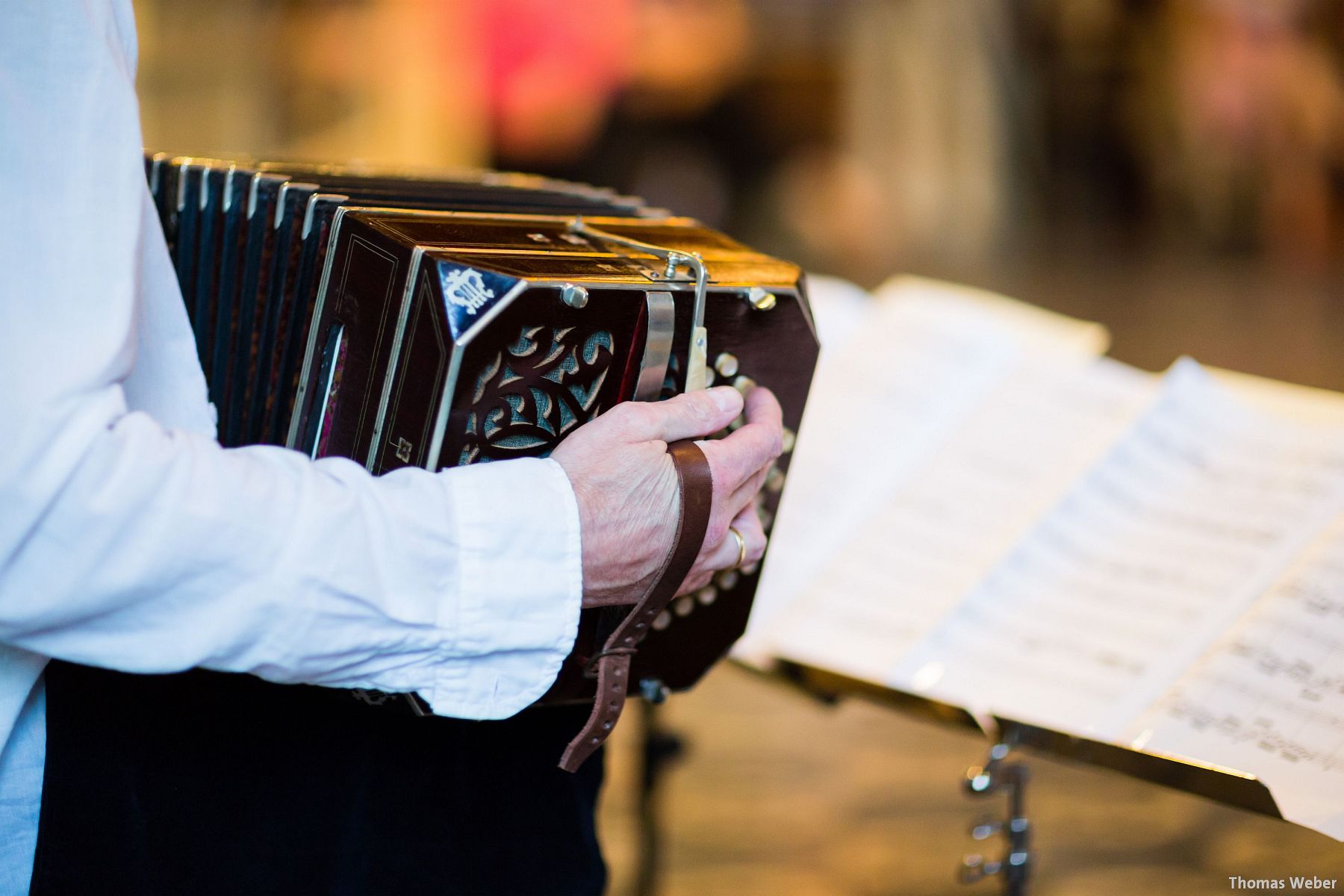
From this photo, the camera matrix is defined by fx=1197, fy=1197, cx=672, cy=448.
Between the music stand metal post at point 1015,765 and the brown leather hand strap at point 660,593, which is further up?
the brown leather hand strap at point 660,593

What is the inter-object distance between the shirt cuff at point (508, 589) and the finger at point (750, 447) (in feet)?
0.42

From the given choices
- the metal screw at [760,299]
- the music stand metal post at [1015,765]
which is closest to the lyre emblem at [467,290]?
the metal screw at [760,299]

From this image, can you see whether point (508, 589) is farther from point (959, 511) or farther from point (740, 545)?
point (959, 511)

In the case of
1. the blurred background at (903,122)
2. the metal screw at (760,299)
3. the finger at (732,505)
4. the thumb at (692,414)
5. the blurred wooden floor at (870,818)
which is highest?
the metal screw at (760,299)

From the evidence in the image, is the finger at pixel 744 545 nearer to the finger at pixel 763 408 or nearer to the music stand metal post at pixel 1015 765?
the finger at pixel 763 408

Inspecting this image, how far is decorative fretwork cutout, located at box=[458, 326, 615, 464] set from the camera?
0.81m

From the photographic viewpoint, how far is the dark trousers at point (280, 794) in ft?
2.86

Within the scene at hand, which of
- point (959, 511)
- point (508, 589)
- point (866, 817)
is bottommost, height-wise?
point (866, 817)

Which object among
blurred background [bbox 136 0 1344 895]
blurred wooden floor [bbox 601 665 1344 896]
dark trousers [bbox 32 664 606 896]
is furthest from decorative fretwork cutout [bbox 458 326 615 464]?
blurred background [bbox 136 0 1344 895]

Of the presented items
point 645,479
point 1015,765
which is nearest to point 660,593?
point 645,479

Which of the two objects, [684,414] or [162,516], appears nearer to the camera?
[162,516]

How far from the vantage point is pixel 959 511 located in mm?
1260

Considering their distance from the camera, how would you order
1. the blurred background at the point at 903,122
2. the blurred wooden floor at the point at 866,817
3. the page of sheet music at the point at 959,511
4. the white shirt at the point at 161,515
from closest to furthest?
1. the white shirt at the point at 161,515
2. the page of sheet music at the point at 959,511
3. the blurred wooden floor at the point at 866,817
4. the blurred background at the point at 903,122

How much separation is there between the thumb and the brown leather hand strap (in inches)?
0.5
